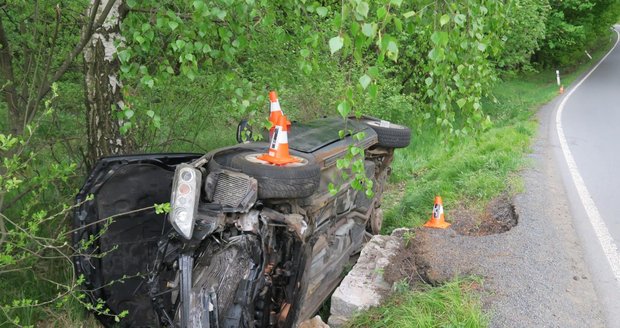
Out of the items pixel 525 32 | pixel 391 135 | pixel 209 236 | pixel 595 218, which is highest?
pixel 525 32

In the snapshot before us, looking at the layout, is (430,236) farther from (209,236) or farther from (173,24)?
(173,24)

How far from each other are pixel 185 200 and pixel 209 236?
0.33m

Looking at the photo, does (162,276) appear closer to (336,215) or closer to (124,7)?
(336,215)

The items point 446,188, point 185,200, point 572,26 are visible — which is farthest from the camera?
point 572,26

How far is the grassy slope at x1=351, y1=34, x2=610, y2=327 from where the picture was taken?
3.59 metres

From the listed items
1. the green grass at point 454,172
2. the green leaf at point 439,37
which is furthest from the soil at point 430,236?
the green leaf at point 439,37

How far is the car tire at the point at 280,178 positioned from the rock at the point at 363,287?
113cm

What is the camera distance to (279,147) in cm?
356

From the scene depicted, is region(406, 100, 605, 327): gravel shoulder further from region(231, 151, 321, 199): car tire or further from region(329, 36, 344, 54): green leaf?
region(329, 36, 344, 54): green leaf

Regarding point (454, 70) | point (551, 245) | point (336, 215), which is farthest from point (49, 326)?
point (551, 245)

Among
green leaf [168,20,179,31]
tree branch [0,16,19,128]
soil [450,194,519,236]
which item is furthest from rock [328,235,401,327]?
tree branch [0,16,19,128]

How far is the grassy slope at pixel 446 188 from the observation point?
359cm

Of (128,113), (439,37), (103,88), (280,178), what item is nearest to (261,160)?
(280,178)

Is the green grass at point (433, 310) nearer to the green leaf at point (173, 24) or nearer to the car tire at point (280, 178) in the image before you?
the car tire at point (280, 178)
